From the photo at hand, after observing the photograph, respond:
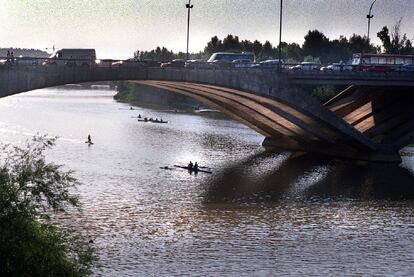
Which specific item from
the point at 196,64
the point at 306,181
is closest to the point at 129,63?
the point at 196,64

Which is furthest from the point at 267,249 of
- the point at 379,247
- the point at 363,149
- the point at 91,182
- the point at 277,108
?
the point at 363,149

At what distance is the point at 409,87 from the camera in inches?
3169

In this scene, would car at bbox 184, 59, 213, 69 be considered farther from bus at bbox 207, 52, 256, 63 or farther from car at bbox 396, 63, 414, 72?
bus at bbox 207, 52, 256, 63

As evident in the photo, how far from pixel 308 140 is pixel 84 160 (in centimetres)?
2752

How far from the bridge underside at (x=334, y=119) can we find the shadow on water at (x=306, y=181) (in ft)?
6.31

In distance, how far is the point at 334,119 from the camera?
73.8 metres

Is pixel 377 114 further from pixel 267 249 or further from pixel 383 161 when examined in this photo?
pixel 267 249

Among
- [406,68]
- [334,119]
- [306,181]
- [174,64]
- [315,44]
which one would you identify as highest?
[315,44]

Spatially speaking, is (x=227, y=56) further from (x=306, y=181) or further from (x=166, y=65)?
(x=306, y=181)

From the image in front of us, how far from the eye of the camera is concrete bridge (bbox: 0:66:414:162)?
61.8m

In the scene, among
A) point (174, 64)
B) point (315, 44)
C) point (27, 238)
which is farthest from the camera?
point (315, 44)

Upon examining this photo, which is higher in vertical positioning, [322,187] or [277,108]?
[277,108]

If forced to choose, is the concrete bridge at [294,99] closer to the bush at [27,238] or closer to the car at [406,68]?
the car at [406,68]

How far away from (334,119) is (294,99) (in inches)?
209
